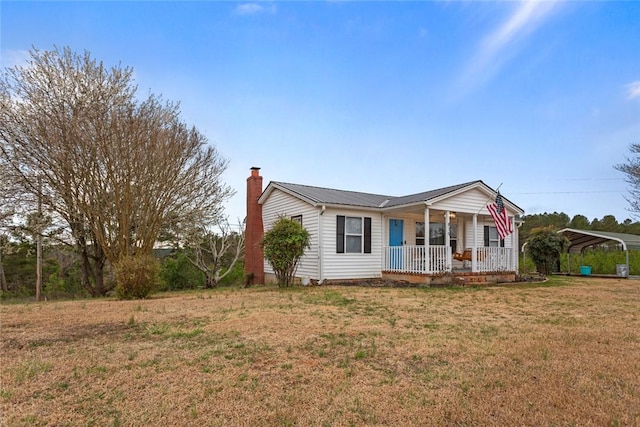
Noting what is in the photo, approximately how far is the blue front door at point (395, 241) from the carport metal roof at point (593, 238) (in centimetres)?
955

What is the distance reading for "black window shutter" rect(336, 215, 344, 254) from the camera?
14.0 metres

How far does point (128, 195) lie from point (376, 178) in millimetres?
13714

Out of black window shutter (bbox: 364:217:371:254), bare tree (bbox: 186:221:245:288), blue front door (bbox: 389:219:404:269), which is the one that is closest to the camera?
blue front door (bbox: 389:219:404:269)

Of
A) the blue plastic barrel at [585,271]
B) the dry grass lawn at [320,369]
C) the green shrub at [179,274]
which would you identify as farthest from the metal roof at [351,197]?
the green shrub at [179,274]

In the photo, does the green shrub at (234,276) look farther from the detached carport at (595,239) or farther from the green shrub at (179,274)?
the detached carport at (595,239)

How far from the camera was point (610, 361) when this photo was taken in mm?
4348

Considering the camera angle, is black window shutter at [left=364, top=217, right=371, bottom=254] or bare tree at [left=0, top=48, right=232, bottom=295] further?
black window shutter at [left=364, top=217, right=371, bottom=254]

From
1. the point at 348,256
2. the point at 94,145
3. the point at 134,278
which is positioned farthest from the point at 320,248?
the point at 94,145

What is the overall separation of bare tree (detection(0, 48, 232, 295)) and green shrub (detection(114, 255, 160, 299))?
313 centimetres

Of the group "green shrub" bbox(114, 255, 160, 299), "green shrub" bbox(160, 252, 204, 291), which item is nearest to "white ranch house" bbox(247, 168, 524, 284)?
"green shrub" bbox(114, 255, 160, 299)

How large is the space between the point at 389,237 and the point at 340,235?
2274 millimetres

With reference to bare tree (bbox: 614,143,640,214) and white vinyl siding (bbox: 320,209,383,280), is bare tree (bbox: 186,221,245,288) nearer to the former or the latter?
white vinyl siding (bbox: 320,209,383,280)

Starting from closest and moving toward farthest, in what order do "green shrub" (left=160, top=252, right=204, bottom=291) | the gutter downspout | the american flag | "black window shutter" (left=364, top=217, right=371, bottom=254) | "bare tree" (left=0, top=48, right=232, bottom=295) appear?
1. "bare tree" (left=0, top=48, right=232, bottom=295)
2. the gutter downspout
3. the american flag
4. "black window shutter" (left=364, top=217, right=371, bottom=254)
5. "green shrub" (left=160, top=252, right=204, bottom=291)

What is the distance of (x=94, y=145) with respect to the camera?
1298 centimetres
